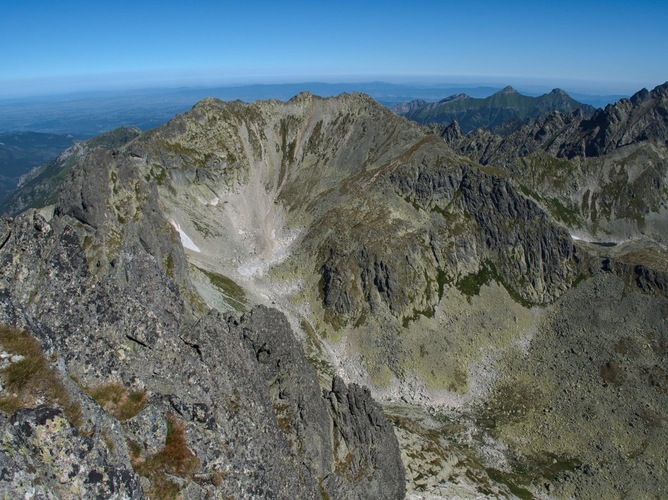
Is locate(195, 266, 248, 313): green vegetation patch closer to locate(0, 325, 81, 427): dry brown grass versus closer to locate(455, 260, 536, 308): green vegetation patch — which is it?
locate(455, 260, 536, 308): green vegetation patch

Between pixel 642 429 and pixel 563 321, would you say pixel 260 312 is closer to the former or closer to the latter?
pixel 642 429

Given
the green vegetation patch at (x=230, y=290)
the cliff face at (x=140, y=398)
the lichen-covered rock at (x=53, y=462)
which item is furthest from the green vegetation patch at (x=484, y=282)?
the lichen-covered rock at (x=53, y=462)

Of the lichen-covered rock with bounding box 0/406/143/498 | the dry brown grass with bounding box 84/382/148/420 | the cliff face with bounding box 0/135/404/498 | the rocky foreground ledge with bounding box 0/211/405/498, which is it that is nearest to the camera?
the lichen-covered rock with bounding box 0/406/143/498

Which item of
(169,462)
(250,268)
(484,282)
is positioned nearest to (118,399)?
(169,462)

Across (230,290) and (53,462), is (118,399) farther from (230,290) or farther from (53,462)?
(230,290)

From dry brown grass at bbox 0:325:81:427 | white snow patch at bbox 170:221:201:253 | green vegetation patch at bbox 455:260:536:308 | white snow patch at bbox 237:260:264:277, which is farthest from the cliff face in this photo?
white snow patch at bbox 170:221:201:253

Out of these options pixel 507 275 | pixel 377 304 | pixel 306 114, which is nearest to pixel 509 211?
pixel 507 275
